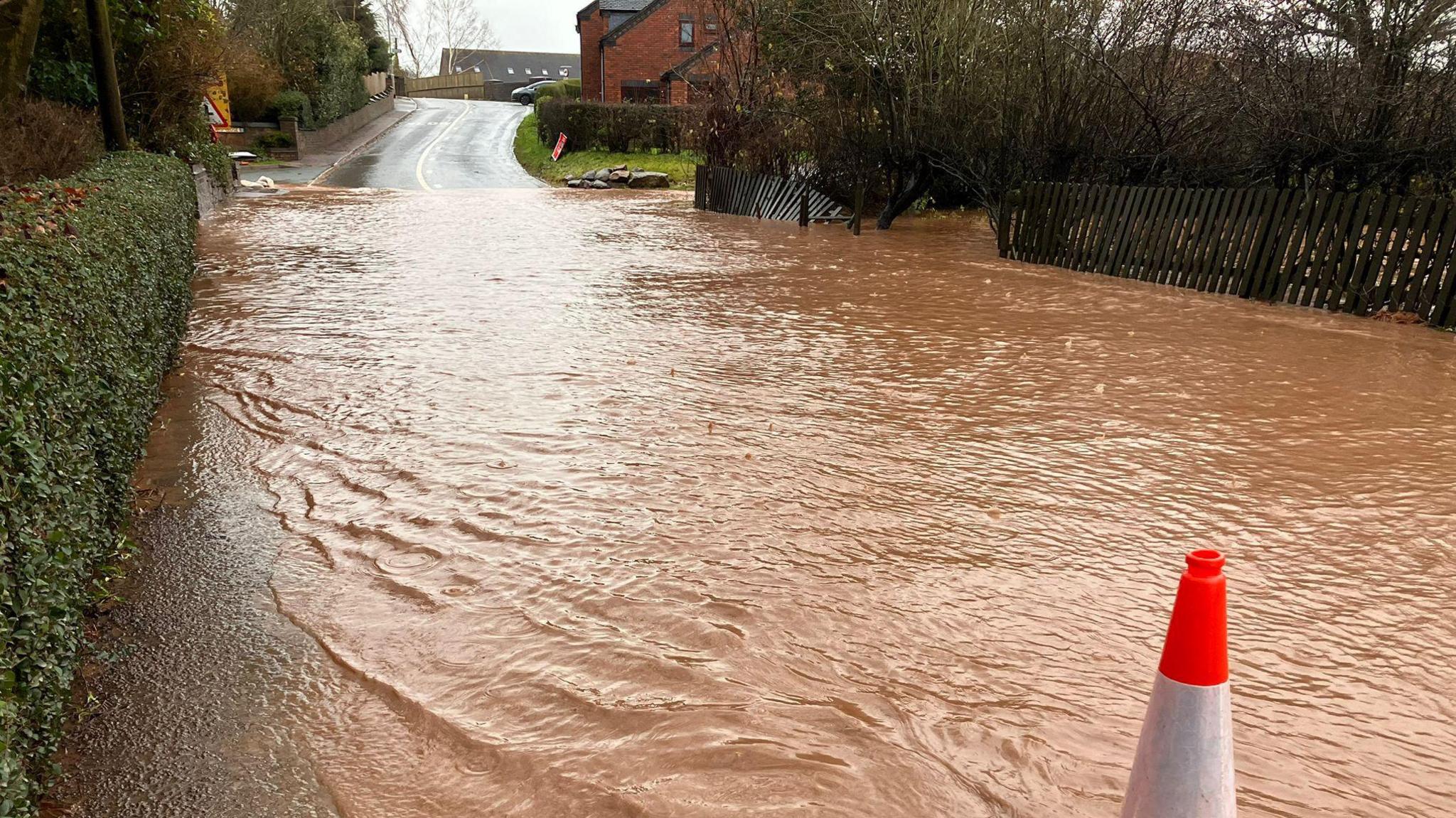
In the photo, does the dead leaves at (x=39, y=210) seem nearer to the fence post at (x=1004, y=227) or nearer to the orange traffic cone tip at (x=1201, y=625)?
the orange traffic cone tip at (x=1201, y=625)

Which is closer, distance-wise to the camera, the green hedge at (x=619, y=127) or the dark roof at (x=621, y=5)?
the green hedge at (x=619, y=127)

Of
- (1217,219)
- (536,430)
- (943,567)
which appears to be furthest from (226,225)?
(943,567)

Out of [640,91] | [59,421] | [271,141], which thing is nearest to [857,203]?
[59,421]

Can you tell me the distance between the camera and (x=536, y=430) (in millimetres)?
6031

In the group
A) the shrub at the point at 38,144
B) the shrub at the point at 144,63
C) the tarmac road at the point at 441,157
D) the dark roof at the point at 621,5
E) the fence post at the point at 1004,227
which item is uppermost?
the dark roof at the point at 621,5

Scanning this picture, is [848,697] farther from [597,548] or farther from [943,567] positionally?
[597,548]

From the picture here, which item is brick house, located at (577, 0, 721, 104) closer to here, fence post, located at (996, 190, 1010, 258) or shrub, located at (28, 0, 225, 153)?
shrub, located at (28, 0, 225, 153)

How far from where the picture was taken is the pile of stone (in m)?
31.8

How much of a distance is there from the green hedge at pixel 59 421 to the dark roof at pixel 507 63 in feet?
345

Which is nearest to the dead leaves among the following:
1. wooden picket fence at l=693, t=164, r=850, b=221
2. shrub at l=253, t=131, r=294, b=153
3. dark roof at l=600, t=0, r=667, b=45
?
wooden picket fence at l=693, t=164, r=850, b=221

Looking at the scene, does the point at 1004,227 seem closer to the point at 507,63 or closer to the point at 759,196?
the point at 759,196

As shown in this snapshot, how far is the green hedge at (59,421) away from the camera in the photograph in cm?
245

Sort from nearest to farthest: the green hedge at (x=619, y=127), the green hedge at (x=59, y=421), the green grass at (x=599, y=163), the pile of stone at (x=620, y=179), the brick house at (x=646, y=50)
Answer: the green hedge at (x=59, y=421), the pile of stone at (x=620, y=179), the green grass at (x=599, y=163), the green hedge at (x=619, y=127), the brick house at (x=646, y=50)

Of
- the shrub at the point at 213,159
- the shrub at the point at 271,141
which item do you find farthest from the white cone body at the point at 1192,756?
the shrub at the point at 271,141
